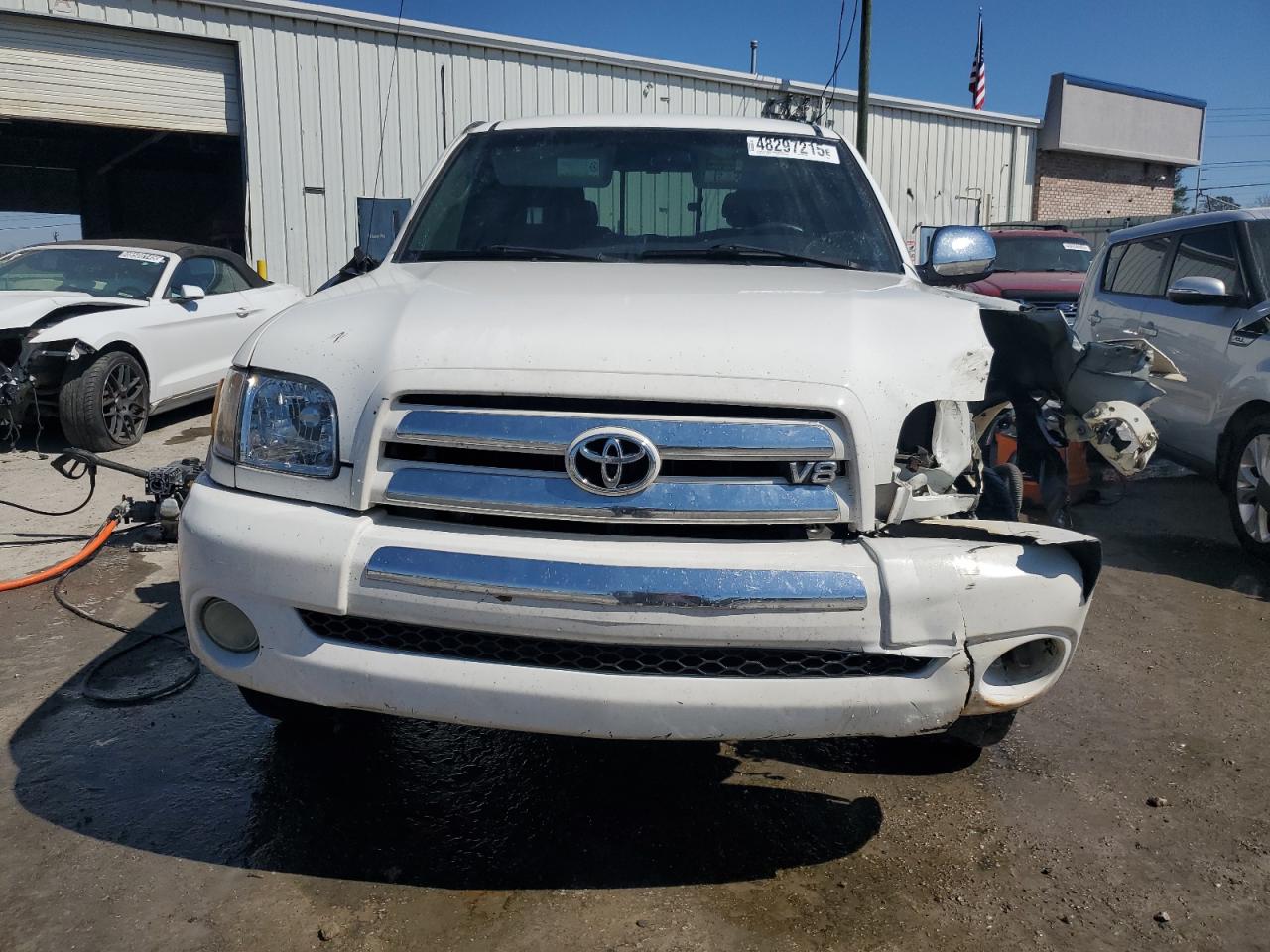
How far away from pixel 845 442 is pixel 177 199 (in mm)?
26609

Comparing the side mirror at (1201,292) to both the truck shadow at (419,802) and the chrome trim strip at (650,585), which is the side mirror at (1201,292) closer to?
the truck shadow at (419,802)

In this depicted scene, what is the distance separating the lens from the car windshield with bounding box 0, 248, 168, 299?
8023 mm

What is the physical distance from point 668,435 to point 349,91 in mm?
13649

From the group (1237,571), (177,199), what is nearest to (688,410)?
(1237,571)

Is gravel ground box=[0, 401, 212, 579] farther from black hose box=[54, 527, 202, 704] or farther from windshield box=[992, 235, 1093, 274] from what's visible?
windshield box=[992, 235, 1093, 274]

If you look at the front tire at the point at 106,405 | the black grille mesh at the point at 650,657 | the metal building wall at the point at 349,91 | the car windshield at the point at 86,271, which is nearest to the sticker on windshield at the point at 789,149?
the black grille mesh at the point at 650,657

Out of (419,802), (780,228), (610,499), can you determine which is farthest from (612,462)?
(780,228)

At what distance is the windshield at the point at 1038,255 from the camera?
11.9 meters

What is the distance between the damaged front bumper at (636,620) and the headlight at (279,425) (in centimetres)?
12

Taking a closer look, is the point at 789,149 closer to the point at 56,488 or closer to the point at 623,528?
the point at 623,528

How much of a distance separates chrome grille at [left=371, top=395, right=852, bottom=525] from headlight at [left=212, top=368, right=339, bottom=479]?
18cm

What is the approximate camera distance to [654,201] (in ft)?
12.2

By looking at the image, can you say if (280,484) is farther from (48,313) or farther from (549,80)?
(549,80)

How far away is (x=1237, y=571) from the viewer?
491cm
